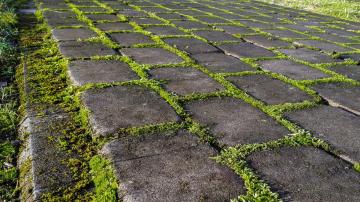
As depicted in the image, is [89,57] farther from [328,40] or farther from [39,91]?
[328,40]

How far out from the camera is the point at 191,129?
96.7 inches

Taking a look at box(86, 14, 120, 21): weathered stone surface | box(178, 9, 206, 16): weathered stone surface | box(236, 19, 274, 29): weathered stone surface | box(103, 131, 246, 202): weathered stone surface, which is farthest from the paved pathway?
box(178, 9, 206, 16): weathered stone surface

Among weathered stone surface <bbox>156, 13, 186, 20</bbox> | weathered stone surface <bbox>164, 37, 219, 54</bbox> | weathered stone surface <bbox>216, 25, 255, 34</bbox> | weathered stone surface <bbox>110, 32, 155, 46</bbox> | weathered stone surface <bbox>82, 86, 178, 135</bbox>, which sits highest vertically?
weathered stone surface <bbox>82, 86, 178, 135</bbox>

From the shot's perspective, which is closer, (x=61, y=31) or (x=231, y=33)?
(x=61, y=31)

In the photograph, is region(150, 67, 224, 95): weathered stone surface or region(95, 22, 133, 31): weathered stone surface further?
region(95, 22, 133, 31): weathered stone surface

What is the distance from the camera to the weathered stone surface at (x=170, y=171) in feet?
5.96

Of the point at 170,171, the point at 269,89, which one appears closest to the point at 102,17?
the point at 269,89

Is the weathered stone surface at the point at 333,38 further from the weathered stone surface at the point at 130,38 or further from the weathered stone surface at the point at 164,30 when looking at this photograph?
the weathered stone surface at the point at 130,38

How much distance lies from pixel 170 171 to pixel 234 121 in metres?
0.79

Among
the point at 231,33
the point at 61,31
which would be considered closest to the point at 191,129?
the point at 61,31

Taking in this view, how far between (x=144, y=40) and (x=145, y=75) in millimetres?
1446

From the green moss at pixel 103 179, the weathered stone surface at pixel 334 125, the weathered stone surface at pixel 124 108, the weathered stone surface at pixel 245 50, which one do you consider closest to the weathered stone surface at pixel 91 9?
the weathered stone surface at pixel 245 50

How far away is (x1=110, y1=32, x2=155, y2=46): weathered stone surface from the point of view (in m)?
4.60

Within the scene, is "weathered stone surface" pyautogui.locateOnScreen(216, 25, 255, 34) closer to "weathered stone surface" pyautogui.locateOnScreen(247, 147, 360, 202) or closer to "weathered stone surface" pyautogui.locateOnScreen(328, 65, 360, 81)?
"weathered stone surface" pyautogui.locateOnScreen(328, 65, 360, 81)
